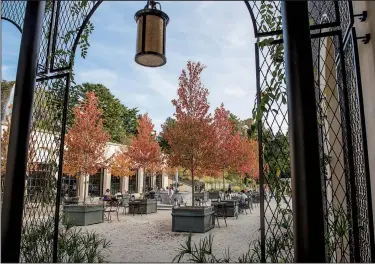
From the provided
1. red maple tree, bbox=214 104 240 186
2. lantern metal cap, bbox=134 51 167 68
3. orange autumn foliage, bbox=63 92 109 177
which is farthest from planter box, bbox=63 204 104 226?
lantern metal cap, bbox=134 51 167 68

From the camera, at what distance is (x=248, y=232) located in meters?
8.38

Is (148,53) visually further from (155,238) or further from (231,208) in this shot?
(231,208)

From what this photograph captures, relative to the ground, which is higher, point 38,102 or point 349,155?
point 38,102

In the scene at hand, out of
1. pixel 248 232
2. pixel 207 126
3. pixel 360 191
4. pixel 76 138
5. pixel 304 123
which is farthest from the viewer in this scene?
pixel 76 138

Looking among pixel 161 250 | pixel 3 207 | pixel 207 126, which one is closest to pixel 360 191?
pixel 3 207

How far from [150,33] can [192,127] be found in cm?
707

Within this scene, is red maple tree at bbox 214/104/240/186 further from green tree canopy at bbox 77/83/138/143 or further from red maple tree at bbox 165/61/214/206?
green tree canopy at bbox 77/83/138/143

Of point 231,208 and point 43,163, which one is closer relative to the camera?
point 43,163

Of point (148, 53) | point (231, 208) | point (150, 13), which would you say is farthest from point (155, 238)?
point (150, 13)

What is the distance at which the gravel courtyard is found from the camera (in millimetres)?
5867

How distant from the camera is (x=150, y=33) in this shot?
101 inches

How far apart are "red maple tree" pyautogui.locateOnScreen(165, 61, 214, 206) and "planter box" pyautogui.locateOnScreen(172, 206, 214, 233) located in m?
1.51

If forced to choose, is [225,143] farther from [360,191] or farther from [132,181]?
[132,181]

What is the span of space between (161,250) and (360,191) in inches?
180
